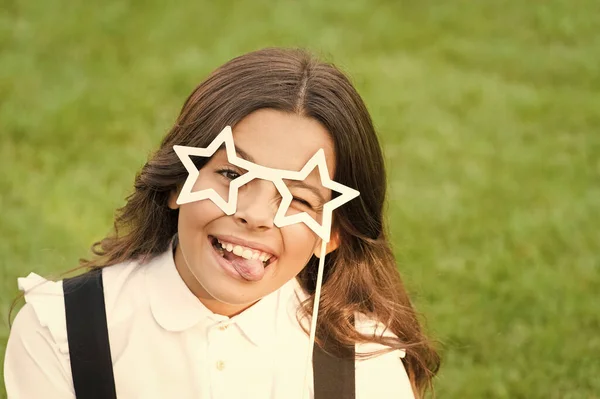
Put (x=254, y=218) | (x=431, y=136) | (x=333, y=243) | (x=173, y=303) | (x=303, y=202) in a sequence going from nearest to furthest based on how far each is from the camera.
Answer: (x=254, y=218) < (x=303, y=202) < (x=173, y=303) < (x=333, y=243) < (x=431, y=136)

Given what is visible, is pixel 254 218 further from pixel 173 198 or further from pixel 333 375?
pixel 333 375

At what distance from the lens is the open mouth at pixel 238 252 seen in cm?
203

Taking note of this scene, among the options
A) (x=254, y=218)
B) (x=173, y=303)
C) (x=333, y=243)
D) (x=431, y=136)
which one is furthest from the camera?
(x=431, y=136)

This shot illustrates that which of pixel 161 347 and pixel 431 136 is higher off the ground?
A: pixel 431 136

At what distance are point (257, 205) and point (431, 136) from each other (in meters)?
2.54

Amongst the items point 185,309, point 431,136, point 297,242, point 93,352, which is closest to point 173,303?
point 185,309

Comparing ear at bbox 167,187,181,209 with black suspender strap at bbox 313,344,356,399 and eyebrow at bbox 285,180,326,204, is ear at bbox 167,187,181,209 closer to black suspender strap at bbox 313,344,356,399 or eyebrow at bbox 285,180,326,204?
eyebrow at bbox 285,180,326,204

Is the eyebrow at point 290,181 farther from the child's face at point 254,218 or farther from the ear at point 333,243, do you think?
the ear at point 333,243

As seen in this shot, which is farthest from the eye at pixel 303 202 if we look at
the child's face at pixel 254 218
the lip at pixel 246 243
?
the lip at pixel 246 243

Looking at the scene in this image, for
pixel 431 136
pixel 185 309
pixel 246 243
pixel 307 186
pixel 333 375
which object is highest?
pixel 431 136

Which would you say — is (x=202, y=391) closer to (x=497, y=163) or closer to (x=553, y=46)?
(x=497, y=163)

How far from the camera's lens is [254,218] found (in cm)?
198

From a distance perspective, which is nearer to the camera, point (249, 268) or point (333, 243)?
point (249, 268)

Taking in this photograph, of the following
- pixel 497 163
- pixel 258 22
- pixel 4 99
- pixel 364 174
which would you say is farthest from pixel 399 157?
pixel 364 174
